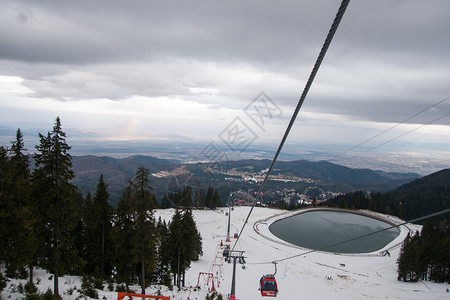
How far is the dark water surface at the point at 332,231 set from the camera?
53.6m

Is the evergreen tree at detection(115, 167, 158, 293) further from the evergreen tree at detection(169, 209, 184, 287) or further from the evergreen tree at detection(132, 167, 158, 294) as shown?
the evergreen tree at detection(169, 209, 184, 287)

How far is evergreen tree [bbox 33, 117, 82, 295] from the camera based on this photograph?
514 inches

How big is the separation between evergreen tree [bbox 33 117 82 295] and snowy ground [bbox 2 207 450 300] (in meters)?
2.22

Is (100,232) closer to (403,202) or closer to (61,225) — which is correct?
(61,225)

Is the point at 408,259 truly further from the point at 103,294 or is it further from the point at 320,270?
the point at 103,294

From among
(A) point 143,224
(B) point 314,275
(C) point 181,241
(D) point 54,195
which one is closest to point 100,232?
(A) point 143,224

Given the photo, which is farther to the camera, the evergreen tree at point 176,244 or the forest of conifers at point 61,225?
the evergreen tree at point 176,244

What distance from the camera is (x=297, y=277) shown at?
29.1m

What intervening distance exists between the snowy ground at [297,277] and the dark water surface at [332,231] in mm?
7829

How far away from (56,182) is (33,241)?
10.3 ft

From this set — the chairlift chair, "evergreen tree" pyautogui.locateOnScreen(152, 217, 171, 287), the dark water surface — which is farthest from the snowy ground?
the dark water surface

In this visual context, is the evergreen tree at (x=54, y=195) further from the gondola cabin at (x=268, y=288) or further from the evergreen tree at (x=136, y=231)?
the gondola cabin at (x=268, y=288)

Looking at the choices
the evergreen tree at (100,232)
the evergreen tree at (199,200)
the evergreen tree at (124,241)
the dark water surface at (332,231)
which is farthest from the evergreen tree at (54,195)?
the evergreen tree at (199,200)

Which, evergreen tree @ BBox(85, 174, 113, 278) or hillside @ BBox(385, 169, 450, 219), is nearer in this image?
evergreen tree @ BBox(85, 174, 113, 278)
